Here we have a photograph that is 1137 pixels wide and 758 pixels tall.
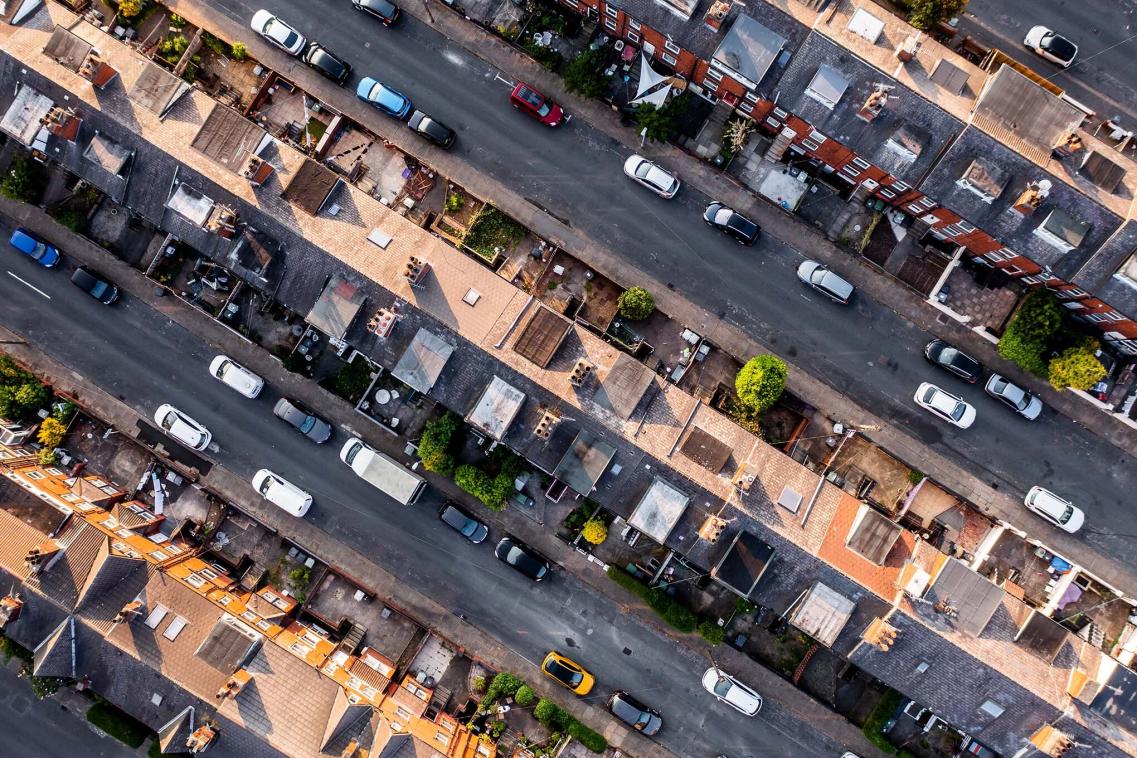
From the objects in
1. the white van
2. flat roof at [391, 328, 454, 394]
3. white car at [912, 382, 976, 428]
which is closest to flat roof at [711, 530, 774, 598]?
white car at [912, 382, 976, 428]

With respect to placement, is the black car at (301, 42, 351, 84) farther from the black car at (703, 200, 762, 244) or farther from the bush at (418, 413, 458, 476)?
the black car at (703, 200, 762, 244)

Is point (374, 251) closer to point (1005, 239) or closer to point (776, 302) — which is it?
point (776, 302)

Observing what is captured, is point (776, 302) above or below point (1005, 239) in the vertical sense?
below

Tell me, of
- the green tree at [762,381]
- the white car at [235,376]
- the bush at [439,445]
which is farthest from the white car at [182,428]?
the green tree at [762,381]

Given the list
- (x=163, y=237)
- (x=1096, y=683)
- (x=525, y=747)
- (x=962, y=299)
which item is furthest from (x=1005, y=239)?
(x=163, y=237)

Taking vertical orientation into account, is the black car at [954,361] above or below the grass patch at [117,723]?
above

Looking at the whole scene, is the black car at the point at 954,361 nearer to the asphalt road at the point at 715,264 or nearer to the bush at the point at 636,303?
the asphalt road at the point at 715,264
